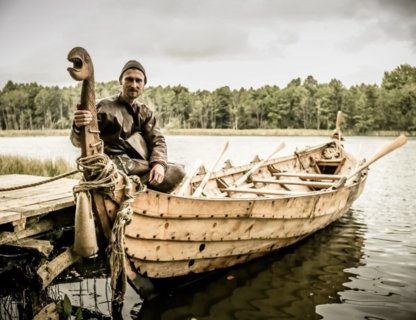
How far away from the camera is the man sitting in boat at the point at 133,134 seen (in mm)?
3543

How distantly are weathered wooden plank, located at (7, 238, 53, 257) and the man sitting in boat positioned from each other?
966 millimetres

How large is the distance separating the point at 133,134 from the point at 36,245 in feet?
4.68

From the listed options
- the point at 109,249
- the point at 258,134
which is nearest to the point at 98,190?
the point at 109,249

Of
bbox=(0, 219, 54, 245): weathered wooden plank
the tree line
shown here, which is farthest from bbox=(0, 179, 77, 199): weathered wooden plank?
the tree line

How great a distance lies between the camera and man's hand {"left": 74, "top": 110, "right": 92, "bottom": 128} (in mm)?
2498

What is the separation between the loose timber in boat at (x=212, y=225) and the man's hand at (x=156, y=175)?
36cm

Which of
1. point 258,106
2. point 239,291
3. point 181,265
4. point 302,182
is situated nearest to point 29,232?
point 181,265

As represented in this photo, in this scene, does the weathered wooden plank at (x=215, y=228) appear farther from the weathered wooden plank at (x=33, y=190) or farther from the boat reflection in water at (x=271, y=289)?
the weathered wooden plank at (x=33, y=190)

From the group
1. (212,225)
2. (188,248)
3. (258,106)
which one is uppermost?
(258,106)

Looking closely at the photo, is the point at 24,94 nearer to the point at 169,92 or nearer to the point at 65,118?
the point at 65,118

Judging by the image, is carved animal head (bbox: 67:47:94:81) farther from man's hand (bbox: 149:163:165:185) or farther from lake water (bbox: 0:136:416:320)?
lake water (bbox: 0:136:416:320)

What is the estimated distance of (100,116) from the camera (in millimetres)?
3457

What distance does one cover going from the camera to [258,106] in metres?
73.2

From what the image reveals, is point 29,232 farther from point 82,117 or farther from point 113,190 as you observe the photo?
point 82,117
